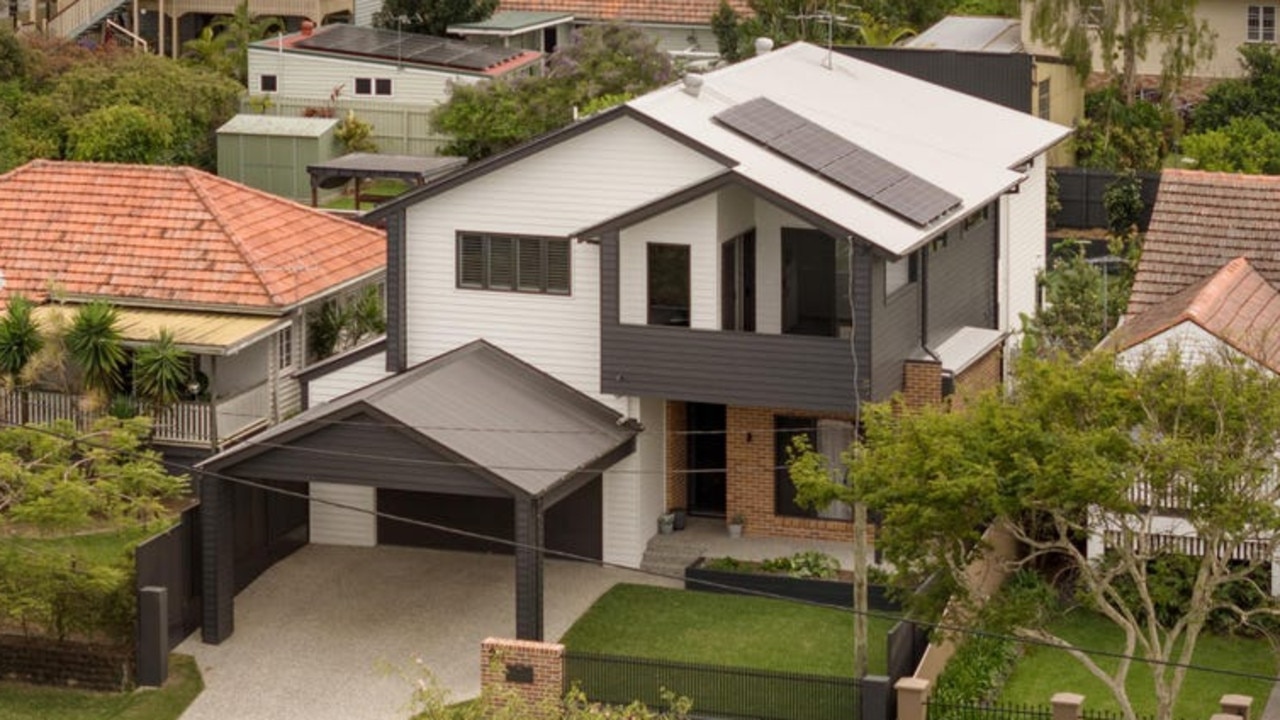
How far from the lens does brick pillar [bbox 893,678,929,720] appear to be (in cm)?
4116

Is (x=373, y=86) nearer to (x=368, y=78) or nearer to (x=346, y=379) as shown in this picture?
(x=368, y=78)

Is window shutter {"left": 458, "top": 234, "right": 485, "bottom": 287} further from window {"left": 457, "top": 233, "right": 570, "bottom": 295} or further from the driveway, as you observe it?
the driveway

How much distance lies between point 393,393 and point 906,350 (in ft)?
28.9

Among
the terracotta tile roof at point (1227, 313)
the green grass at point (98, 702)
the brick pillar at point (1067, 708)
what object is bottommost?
the green grass at point (98, 702)

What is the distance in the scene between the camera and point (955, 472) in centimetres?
4009

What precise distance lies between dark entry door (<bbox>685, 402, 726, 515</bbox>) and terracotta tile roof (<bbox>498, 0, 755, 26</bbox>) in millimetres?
37821

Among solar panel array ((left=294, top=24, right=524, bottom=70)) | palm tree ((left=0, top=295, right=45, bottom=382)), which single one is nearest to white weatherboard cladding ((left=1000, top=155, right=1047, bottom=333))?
palm tree ((left=0, top=295, right=45, bottom=382))

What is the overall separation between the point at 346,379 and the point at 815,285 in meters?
8.08

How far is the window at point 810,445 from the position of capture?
49000 millimetres

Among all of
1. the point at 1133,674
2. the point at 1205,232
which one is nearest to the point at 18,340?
the point at 1133,674

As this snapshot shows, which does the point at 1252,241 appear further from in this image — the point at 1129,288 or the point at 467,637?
the point at 467,637

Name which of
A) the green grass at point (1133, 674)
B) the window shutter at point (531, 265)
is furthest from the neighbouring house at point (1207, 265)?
the window shutter at point (531, 265)

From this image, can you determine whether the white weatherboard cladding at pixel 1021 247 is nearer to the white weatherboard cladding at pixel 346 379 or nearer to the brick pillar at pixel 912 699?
the white weatherboard cladding at pixel 346 379

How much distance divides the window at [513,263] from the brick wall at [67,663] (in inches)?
363
